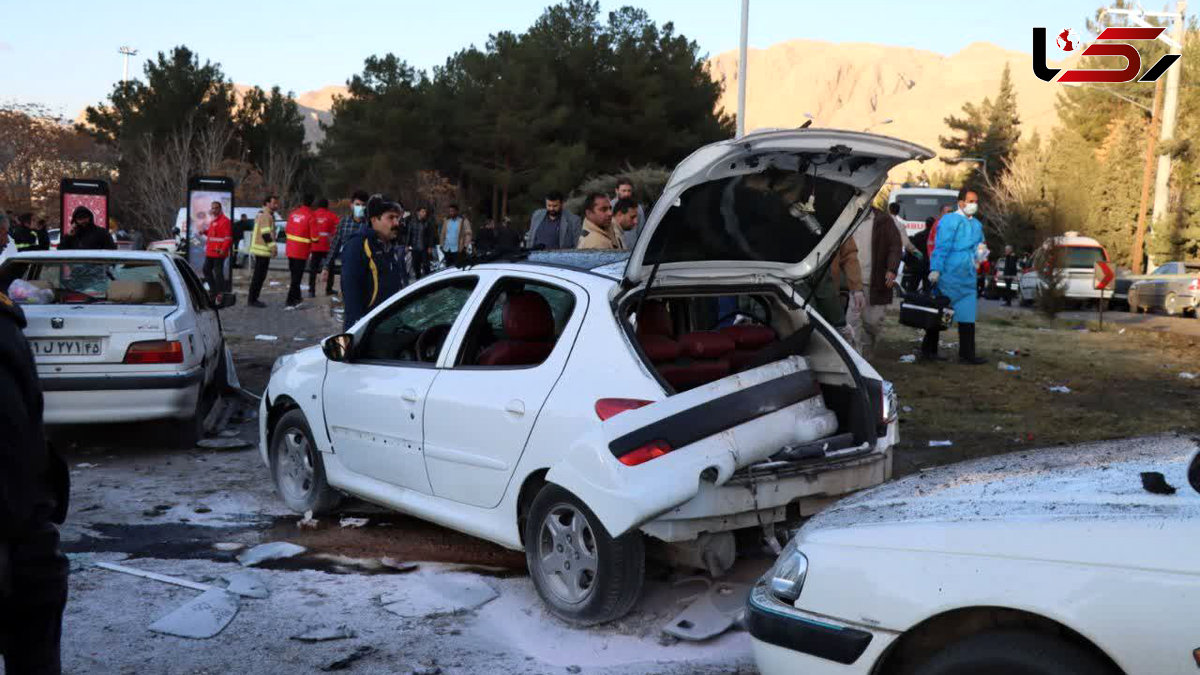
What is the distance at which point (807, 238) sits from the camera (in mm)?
5527

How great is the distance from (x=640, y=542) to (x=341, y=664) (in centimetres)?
125

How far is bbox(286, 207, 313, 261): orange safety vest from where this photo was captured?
18.4 metres

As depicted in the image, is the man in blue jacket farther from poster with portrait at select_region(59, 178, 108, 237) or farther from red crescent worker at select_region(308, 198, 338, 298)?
poster with portrait at select_region(59, 178, 108, 237)

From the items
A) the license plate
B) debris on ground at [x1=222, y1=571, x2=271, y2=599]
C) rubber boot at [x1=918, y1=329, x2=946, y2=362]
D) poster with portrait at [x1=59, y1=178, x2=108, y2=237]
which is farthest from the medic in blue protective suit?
poster with portrait at [x1=59, y1=178, x2=108, y2=237]

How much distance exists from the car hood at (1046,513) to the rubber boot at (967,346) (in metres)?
8.81

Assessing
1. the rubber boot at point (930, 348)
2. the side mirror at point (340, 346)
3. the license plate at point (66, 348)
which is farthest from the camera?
the rubber boot at point (930, 348)

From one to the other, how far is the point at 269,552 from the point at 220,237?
1364 centimetres

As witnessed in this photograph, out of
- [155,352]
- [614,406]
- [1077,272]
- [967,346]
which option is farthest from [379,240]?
[1077,272]

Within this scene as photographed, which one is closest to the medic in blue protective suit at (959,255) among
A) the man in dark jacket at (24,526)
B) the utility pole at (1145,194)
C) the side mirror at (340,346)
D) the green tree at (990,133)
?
the side mirror at (340,346)

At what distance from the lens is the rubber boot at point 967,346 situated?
12422mm

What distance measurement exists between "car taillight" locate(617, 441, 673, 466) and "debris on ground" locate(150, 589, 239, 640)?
1.85 m

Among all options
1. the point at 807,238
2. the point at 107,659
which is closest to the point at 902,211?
the point at 807,238

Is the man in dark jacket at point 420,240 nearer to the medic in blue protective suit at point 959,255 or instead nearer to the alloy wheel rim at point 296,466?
the medic in blue protective suit at point 959,255

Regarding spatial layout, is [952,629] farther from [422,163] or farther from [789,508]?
[422,163]
